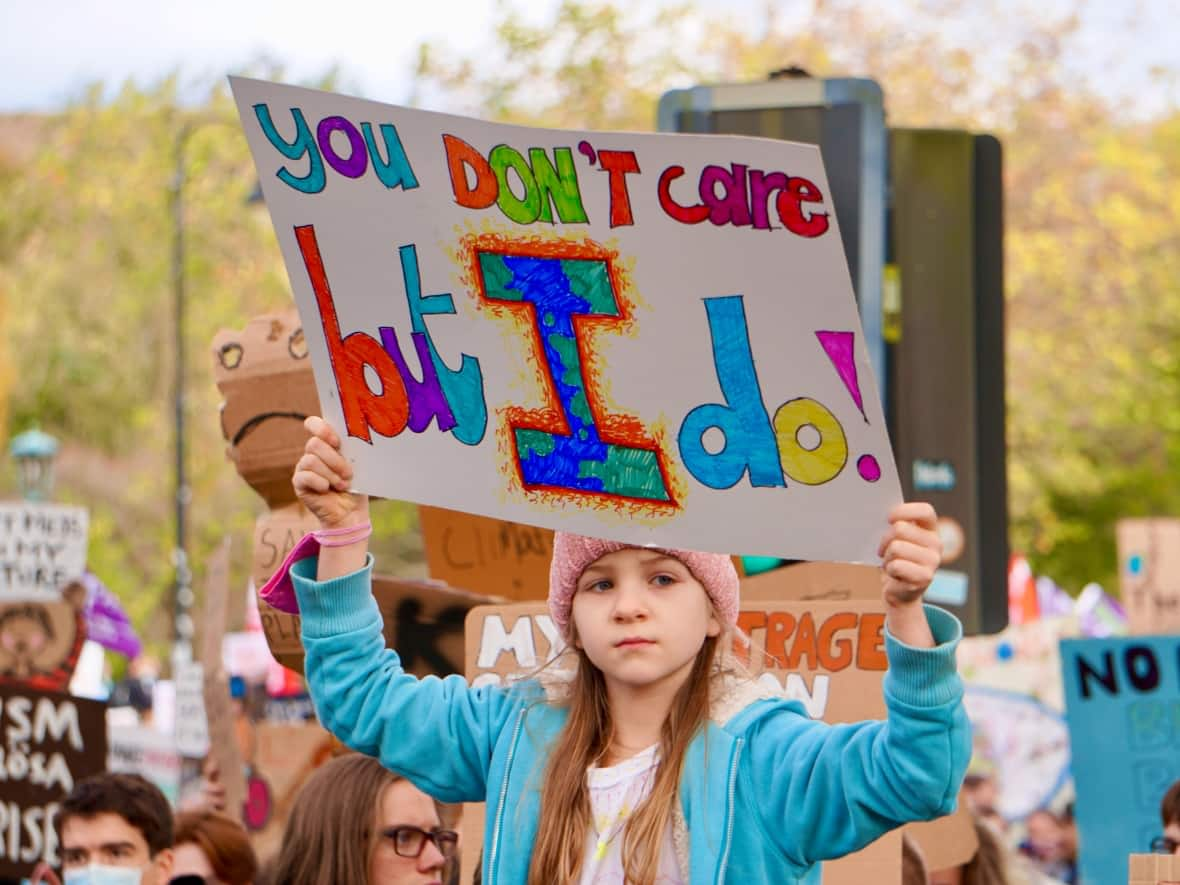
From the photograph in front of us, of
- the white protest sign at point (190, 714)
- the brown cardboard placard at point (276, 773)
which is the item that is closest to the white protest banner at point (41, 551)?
the white protest sign at point (190, 714)

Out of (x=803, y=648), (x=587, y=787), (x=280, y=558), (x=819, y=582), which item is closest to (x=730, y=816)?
(x=587, y=787)

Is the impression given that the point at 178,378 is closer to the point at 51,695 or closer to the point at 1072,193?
the point at 1072,193

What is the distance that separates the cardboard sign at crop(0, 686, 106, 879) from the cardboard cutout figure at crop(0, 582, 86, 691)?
36.4 inches

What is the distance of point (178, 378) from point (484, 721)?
20.2 metres

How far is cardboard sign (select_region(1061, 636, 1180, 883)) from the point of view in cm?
562

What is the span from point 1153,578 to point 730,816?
6490 mm

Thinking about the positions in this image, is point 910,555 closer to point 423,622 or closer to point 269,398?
point 423,622

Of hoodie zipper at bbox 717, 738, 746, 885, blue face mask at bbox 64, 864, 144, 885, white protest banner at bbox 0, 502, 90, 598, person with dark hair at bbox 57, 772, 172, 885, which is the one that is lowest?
blue face mask at bbox 64, 864, 144, 885

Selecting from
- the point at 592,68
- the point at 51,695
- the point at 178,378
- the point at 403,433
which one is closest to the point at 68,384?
the point at 178,378

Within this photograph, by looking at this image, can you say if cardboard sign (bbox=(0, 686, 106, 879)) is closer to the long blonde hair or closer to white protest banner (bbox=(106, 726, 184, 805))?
the long blonde hair

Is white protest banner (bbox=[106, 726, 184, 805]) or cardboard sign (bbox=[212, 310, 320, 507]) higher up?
cardboard sign (bbox=[212, 310, 320, 507])

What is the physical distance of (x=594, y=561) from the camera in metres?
2.94

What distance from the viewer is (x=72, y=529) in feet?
26.9

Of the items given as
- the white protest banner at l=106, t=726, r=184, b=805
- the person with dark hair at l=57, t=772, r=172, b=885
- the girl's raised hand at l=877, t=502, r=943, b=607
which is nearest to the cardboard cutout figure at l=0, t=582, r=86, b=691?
the person with dark hair at l=57, t=772, r=172, b=885
